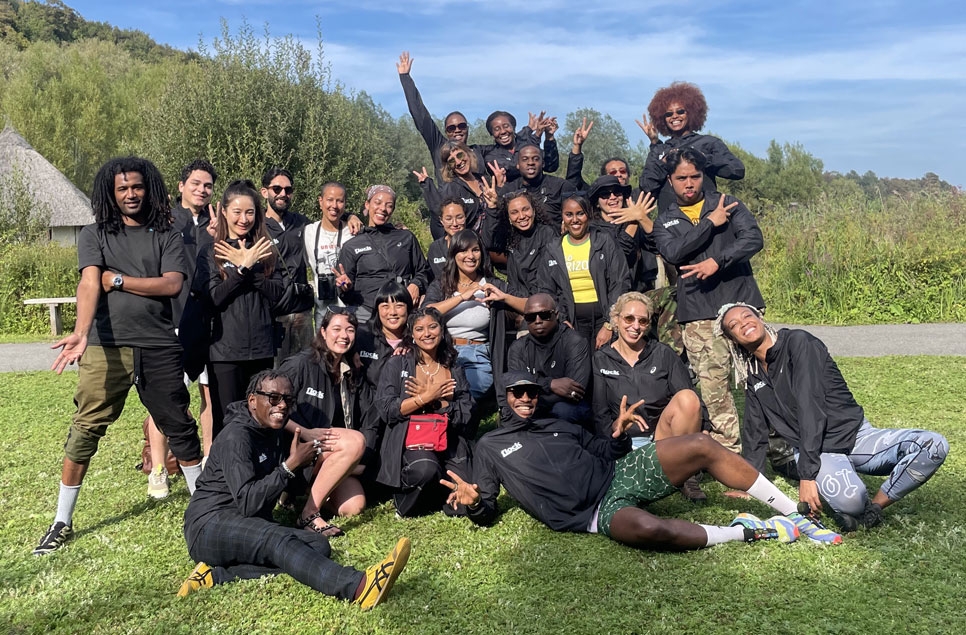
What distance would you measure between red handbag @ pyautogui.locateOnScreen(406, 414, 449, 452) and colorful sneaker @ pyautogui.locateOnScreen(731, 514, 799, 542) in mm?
2057

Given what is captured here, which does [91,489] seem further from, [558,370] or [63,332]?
[63,332]

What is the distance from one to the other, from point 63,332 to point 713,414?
587 inches

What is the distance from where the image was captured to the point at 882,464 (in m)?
4.84

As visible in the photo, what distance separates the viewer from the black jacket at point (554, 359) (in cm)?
605

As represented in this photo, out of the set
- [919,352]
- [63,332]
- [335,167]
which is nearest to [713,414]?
[919,352]

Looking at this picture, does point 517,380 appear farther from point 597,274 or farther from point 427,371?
point 597,274

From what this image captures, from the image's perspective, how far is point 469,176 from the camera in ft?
25.0

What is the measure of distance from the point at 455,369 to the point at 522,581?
6.00ft

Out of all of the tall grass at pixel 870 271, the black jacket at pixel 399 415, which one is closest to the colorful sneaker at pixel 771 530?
the black jacket at pixel 399 415

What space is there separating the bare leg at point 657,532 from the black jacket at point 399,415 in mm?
1435

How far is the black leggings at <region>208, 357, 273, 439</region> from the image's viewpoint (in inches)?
231

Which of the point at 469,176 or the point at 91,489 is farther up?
the point at 469,176

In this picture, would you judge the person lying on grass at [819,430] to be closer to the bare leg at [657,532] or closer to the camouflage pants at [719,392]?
the bare leg at [657,532]

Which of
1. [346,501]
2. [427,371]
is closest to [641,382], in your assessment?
[427,371]
